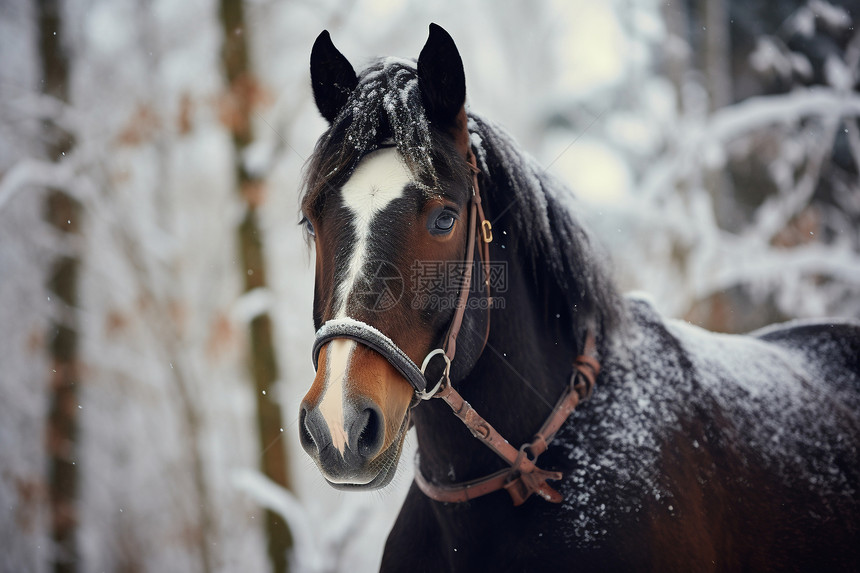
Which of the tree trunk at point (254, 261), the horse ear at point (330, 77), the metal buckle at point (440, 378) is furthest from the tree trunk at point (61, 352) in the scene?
the metal buckle at point (440, 378)

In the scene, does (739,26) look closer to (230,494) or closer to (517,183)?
(517,183)

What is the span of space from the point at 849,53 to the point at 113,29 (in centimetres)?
1039

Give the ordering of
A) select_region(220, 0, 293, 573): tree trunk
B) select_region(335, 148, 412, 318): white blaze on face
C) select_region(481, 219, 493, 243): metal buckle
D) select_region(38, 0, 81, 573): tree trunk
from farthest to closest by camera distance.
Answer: select_region(38, 0, 81, 573): tree trunk
select_region(220, 0, 293, 573): tree trunk
select_region(481, 219, 493, 243): metal buckle
select_region(335, 148, 412, 318): white blaze on face

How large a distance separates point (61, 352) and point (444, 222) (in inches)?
310

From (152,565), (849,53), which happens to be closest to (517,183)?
(849,53)

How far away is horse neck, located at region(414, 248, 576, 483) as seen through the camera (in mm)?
1857

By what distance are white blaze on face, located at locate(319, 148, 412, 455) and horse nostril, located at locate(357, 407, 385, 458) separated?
0.20 feet

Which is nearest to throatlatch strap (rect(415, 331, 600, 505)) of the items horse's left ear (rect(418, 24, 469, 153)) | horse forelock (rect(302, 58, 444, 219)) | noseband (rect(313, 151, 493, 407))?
noseband (rect(313, 151, 493, 407))

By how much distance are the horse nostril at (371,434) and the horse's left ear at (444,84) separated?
900 millimetres

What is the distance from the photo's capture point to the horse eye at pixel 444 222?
167 centimetres

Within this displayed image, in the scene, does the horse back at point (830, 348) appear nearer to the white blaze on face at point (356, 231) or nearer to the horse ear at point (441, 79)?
the horse ear at point (441, 79)

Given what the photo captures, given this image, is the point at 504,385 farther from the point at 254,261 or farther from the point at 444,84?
the point at 254,261

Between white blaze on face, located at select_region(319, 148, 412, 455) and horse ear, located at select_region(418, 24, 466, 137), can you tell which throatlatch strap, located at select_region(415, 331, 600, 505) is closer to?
white blaze on face, located at select_region(319, 148, 412, 455)

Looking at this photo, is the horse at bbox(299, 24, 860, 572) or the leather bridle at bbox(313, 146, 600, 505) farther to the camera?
the leather bridle at bbox(313, 146, 600, 505)
